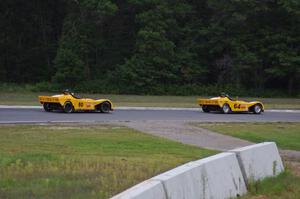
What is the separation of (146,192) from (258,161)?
453cm

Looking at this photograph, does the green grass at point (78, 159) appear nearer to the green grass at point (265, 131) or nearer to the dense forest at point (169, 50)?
the green grass at point (265, 131)

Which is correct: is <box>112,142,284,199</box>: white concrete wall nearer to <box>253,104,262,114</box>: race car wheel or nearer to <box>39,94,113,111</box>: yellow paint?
<box>39,94,113,111</box>: yellow paint

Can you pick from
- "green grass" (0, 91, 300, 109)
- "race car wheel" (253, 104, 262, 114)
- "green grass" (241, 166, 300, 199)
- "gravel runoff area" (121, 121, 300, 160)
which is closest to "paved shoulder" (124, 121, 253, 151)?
"gravel runoff area" (121, 121, 300, 160)

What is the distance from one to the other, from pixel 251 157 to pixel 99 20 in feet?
177

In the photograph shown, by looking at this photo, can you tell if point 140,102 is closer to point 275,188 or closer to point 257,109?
point 257,109

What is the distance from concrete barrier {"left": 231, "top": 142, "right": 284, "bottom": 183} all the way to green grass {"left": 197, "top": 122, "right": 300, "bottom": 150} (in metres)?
6.19

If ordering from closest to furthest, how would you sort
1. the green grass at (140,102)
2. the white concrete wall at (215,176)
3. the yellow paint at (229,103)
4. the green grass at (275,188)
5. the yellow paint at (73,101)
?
the white concrete wall at (215,176), the green grass at (275,188), the yellow paint at (73,101), the yellow paint at (229,103), the green grass at (140,102)

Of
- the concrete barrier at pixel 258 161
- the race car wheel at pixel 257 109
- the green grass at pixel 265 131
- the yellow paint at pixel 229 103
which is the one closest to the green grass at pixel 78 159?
the concrete barrier at pixel 258 161

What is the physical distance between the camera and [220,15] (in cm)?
6009

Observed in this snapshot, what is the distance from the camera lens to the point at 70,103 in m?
28.4

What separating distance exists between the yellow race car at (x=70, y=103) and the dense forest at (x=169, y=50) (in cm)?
2568

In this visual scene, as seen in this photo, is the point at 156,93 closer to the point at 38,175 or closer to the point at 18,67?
the point at 18,67

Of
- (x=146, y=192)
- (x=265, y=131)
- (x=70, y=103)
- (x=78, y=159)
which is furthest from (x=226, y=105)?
(x=146, y=192)

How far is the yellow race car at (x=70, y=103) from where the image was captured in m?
27.9
